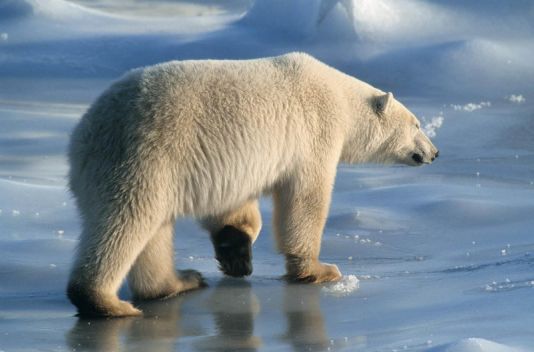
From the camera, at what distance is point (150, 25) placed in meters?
14.0

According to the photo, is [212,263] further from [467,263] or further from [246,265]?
[467,263]

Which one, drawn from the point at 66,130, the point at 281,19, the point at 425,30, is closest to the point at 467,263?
the point at 66,130

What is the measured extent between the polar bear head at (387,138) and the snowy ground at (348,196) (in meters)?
0.44

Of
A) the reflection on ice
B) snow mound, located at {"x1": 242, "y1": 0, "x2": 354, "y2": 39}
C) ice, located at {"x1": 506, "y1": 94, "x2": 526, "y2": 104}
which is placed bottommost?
the reflection on ice

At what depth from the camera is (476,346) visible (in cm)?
385

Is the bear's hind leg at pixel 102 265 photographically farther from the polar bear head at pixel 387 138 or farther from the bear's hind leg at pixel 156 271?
the polar bear head at pixel 387 138

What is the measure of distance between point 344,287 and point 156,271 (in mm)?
918

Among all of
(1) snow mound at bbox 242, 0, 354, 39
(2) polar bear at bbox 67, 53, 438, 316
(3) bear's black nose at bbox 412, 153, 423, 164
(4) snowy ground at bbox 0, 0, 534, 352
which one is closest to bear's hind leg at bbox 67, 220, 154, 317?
(2) polar bear at bbox 67, 53, 438, 316

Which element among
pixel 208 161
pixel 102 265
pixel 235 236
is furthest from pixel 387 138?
pixel 102 265

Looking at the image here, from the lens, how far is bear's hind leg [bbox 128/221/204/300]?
17.9ft

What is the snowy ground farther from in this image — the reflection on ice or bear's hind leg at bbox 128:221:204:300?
bear's hind leg at bbox 128:221:204:300

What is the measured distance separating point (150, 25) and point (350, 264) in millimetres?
8519

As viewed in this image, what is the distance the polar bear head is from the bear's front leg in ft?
1.84

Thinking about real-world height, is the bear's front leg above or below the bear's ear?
below
